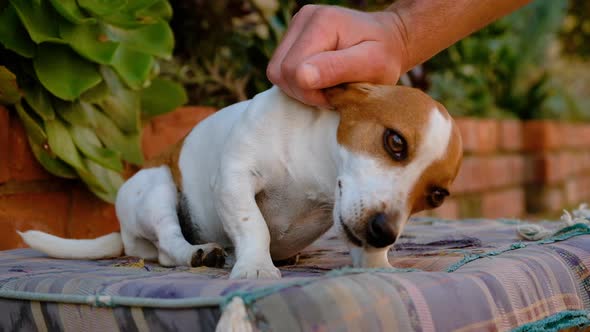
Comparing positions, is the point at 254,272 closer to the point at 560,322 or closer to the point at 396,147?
the point at 396,147

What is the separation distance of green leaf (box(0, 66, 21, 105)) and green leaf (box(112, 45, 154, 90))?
1.02 feet

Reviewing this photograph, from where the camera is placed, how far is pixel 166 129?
2.78 m

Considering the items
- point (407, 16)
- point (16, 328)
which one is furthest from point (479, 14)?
point (16, 328)

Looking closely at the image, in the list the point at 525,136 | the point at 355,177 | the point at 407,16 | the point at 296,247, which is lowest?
the point at 525,136

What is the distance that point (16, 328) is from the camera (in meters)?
A: 1.46

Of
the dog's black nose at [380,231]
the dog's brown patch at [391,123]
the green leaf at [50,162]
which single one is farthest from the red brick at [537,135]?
the dog's black nose at [380,231]

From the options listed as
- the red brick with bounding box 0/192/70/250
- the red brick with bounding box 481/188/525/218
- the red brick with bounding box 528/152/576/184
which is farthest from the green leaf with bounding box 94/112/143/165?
the red brick with bounding box 528/152/576/184

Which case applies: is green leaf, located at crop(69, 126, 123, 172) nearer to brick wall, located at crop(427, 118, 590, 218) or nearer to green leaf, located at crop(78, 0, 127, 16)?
green leaf, located at crop(78, 0, 127, 16)

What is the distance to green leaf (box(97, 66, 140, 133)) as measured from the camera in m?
2.50

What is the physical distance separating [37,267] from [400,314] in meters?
0.93

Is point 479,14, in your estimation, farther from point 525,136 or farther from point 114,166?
point 525,136

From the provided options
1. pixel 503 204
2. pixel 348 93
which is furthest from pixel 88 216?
pixel 503 204

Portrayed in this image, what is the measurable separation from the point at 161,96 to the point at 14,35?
59 centimetres

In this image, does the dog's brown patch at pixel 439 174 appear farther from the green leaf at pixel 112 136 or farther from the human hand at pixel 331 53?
the green leaf at pixel 112 136
